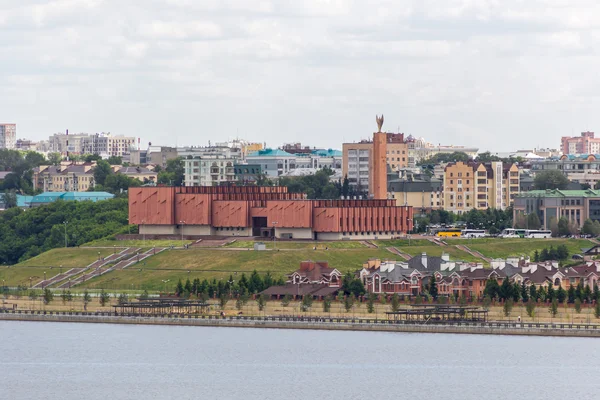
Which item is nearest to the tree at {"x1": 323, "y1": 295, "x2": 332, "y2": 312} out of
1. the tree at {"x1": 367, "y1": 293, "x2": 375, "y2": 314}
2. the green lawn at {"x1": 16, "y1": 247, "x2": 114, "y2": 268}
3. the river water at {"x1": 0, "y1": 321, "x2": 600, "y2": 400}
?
the tree at {"x1": 367, "y1": 293, "x2": 375, "y2": 314}

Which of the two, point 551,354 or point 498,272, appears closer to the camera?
point 551,354

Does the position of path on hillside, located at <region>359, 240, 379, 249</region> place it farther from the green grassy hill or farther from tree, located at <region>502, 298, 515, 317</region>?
tree, located at <region>502, 298, 515, 317</region>

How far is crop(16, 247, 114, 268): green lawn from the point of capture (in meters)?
185

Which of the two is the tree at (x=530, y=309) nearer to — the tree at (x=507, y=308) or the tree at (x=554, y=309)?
the tree at (x=507, y=308)

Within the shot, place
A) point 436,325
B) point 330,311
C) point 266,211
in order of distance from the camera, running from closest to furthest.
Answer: point 436,325
point 330,311
point 266,211

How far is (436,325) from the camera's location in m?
139

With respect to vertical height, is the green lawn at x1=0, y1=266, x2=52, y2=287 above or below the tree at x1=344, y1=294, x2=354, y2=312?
above

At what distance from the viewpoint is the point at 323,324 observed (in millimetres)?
141500

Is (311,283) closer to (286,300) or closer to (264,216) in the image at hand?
(286,300)

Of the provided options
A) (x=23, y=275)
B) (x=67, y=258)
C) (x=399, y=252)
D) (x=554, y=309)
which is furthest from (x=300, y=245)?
(x=554, y=309)

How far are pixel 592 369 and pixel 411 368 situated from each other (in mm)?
12629

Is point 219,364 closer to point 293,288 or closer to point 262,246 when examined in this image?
point 293,288

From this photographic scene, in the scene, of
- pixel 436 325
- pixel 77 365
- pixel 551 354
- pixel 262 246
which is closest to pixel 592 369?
pixel 551 354

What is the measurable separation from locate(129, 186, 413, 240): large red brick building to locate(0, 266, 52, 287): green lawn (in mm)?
18573
